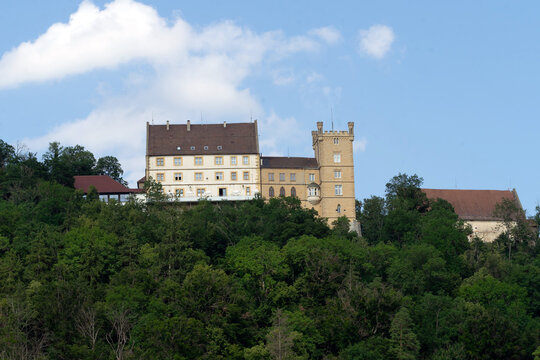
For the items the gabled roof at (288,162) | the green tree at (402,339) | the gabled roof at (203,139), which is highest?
the gabled roof at (203,139)

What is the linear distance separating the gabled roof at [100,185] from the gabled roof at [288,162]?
13454 millimetres

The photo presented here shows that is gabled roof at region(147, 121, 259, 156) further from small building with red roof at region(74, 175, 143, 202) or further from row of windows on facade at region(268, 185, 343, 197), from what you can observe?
small building with red roof at region(74, 175, 143, 202)

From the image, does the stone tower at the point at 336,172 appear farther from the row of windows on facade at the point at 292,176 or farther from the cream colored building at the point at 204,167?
the cream colored building at the point at 204,167

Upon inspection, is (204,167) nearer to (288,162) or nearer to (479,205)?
(288,162)

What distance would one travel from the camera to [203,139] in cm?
9331

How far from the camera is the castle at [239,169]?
91.4m

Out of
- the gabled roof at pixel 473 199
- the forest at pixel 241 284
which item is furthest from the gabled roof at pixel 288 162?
the gabled roof at pixel 473 199

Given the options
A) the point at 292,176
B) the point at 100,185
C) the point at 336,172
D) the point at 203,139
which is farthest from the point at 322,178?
the point at 100,185

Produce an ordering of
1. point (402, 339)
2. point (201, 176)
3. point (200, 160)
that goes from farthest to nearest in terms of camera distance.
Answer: point (200, 160) < point (201, 176) < point (402, 339)

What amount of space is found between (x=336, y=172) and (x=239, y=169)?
9977 mm

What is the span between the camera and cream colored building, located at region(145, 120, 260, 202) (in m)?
91.2

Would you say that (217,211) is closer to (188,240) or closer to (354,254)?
(188,240)

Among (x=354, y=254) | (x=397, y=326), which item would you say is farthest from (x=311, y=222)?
(x=397, y=326)

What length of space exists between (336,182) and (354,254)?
20.3m
